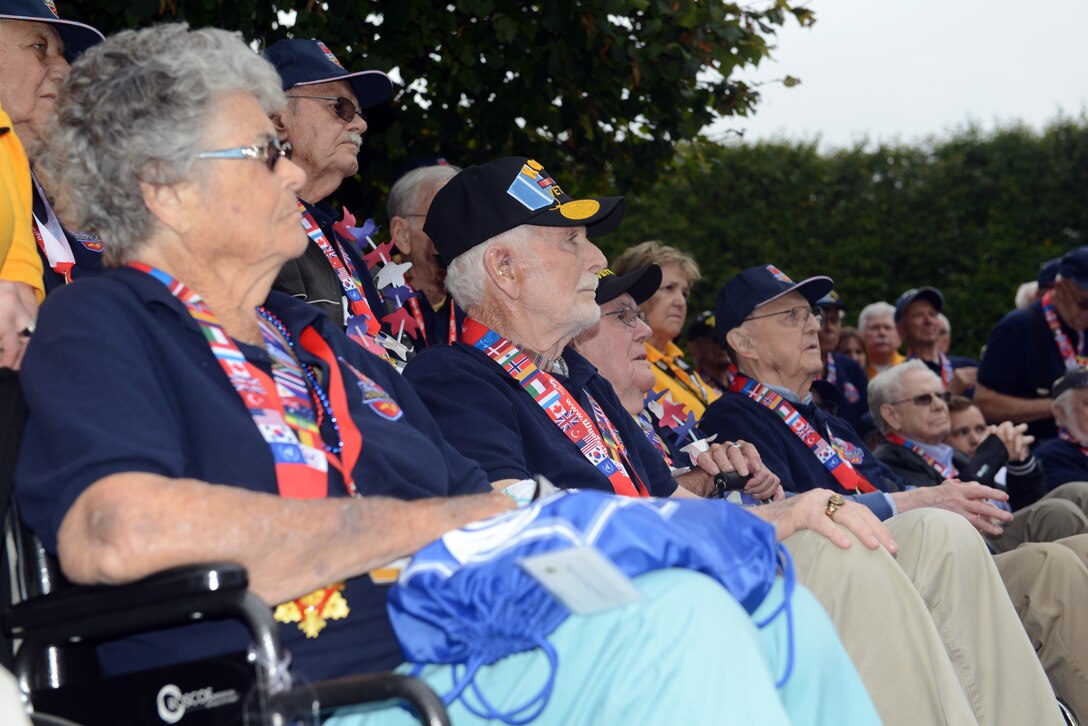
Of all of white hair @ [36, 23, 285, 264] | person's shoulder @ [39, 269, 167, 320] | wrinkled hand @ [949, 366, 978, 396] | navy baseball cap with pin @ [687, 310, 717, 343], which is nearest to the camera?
person's shoulder @ [39, 269, 167, 320]

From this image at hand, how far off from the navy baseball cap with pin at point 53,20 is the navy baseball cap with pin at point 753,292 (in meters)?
2.81

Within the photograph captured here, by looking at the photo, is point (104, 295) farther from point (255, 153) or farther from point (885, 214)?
point (885, 214)

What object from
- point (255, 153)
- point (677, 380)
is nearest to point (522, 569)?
point (255, 153)

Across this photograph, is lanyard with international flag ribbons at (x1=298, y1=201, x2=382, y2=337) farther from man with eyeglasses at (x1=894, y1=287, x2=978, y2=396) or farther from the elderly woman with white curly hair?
man with eyeglasses at (x1=894, y1=287, x2=978, y2=396)

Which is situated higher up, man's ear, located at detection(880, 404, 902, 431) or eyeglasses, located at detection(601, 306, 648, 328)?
eyeglasses, located at detection(601, 306, 648, 328)

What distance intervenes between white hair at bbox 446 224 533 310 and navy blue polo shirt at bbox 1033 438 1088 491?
3857 mm

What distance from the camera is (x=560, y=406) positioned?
372 centimetres

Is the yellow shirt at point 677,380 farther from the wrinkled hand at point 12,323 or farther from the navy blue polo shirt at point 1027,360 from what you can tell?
the wrinkled hand at point 12,323

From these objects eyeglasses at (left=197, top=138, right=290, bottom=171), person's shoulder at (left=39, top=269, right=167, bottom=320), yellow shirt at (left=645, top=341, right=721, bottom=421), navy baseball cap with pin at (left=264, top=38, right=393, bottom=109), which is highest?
eyeglasses at (left=197, top=138, right=290, bottom=171)

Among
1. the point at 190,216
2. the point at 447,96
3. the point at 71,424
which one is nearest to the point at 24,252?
the point at 190,216

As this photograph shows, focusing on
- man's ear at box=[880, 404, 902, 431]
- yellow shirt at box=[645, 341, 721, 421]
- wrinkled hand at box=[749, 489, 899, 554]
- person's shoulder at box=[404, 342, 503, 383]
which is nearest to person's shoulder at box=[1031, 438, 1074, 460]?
man's ear at box=[880, 404, 902, 431]

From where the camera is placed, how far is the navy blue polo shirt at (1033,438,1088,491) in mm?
6605

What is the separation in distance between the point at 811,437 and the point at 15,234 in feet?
10.7

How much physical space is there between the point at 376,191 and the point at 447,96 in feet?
2.44
